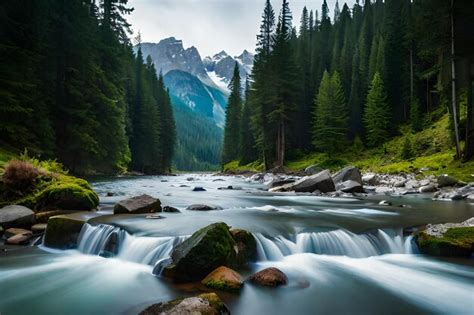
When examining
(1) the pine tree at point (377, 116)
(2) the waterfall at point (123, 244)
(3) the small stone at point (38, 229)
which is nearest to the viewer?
(2) the waterfall at point (123, 244)

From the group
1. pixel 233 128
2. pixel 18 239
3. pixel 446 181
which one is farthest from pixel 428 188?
pixel 233 128

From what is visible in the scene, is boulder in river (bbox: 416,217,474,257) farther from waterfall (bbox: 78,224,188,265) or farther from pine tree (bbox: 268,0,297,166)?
pine tree (bbox: 268,0,297,166)

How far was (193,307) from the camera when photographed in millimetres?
4312

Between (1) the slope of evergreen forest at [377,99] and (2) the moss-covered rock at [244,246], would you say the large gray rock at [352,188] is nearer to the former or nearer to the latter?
(1) the slope of evergreen forest at [377,99]

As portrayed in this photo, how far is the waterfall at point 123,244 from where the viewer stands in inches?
297

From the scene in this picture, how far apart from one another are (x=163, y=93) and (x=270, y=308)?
7129cm

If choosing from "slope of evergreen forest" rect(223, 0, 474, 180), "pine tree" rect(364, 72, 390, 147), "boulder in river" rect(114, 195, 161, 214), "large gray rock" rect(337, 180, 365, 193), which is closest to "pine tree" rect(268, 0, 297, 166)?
"slope of evergreen forest" rect(223, 0, 474, 180)

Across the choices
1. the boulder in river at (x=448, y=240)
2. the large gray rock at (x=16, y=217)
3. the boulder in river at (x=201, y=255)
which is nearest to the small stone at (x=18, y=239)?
the large gray rock at (x=16, y=217)

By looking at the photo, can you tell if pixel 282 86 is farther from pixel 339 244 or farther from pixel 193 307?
pixel 193 307

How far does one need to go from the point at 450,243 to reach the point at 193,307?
683cm

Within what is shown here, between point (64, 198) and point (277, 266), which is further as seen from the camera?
point (64, 198)

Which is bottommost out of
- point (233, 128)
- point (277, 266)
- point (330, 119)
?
point (277, 266)

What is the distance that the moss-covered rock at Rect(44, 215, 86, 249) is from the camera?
852cm

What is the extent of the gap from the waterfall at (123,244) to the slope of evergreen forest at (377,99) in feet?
64.6
